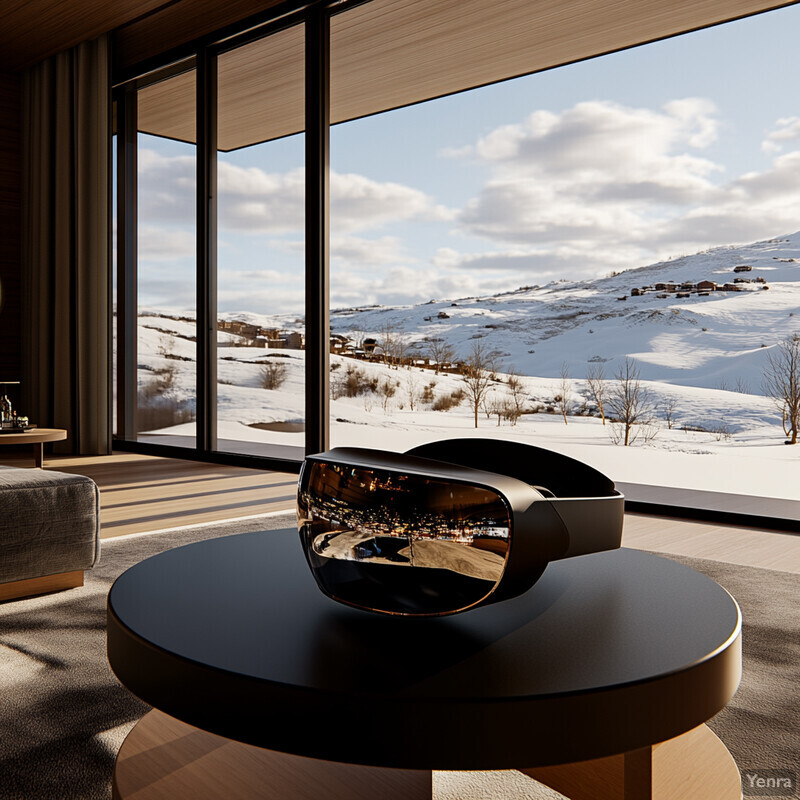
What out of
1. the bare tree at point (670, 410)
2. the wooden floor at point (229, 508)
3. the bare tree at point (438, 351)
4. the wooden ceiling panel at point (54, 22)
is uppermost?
the wooden ceiling panel at point (54, 22)

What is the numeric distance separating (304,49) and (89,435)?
9.36ft

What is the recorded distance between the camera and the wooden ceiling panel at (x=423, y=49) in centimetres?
357

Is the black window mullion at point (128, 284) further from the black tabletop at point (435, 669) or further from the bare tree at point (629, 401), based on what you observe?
the black tabletop at point (435, 669)

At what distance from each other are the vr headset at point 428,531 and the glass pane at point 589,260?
287cm

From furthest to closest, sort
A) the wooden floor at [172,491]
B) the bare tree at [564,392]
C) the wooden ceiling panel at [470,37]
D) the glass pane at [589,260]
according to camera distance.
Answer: the bare tree at [564,392] → the wooden ceiling panel at [470,37] → the glass pane at [589,260] → the wooden floor at [172,491]

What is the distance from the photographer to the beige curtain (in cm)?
511

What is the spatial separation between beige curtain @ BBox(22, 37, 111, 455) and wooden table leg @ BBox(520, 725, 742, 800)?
4777mm

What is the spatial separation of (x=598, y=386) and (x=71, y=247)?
3676 millimetres

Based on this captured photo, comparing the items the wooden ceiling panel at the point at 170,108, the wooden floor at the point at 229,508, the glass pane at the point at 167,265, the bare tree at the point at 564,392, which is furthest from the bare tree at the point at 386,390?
the wooden ceiling panel at the point at 170,108

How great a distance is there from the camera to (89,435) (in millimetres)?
5125

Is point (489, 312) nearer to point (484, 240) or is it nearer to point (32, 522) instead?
point (484, 240)

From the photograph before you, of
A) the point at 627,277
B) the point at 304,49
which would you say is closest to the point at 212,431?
the point at 304,49

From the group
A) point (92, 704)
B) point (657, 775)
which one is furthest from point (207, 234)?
point (657, 775)

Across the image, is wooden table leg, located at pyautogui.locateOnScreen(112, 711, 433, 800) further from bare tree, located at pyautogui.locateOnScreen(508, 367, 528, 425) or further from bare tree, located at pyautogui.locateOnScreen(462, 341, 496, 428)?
bare tree, located at pyautogui.locateOnScreen(462, 341, 496, 428)
